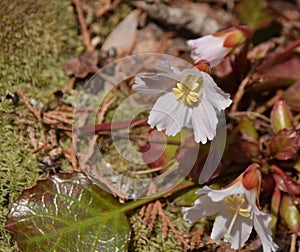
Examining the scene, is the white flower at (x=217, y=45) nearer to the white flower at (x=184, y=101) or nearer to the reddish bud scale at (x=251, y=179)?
the white flower at (x=184, y=101)

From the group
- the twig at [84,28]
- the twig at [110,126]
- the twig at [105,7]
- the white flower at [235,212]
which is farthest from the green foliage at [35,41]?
the white flower at [235,212]

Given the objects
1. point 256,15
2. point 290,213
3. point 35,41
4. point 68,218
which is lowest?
point 290,213

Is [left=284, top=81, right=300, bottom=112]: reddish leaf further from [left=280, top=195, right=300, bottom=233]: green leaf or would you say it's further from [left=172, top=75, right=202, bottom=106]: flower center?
[left=172, top=75, right=202, bottom=106]: flower center

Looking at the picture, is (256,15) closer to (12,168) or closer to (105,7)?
(105,7)

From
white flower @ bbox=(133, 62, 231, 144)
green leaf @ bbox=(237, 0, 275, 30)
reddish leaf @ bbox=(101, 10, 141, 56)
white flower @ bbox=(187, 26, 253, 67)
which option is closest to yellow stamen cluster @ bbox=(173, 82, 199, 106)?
white flower @ bbox=(133, 62, 231, 144)

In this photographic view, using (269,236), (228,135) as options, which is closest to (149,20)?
(228,135)

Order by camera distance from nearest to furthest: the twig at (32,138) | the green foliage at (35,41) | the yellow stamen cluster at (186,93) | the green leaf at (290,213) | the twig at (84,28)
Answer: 1. the yellow stamen cluster at (186,93)
2. the green leaf at (290,213)
3. the twig at (32,138)
4. the green foliage at (35,41)
5. the twig at (84,28)

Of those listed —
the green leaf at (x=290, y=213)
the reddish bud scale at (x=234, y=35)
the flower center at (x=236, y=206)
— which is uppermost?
the reddish bud scale at (x=234, y=35)

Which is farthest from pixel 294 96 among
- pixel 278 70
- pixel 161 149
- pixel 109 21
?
pixel 109 21
